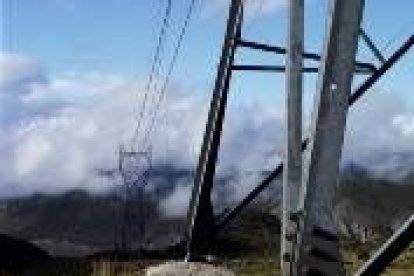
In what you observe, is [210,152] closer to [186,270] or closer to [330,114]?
[186,270]

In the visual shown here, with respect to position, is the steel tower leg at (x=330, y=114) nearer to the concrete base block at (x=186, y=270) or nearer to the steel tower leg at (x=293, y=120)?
the steel tower leg at (x=293, y=120)

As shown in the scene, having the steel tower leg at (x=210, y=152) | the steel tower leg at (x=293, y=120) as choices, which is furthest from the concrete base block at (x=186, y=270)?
the steel tower leg at (x=293, y=120)

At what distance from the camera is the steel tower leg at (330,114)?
8.91 m

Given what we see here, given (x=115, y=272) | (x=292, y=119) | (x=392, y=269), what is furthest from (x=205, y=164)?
(x=292, y=119)

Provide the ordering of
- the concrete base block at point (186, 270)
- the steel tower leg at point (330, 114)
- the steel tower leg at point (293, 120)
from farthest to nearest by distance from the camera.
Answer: the concrete base block at point (186, 270) → the steel tower leg at point (293, 120) → the steel tower leg at point (330, 114)

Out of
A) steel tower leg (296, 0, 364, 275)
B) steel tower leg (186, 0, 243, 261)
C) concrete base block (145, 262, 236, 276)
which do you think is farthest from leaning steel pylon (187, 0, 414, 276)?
steel tower leg (186, 0, 243, 261)

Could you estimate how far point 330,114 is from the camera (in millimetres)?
9102

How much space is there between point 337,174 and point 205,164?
1202 cm

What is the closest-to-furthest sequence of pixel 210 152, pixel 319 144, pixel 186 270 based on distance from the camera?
pixel 319 144 → pixel 186 270 → pixel 210 152

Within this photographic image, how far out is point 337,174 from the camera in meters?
9.11

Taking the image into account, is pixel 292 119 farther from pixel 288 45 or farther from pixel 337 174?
pixel 337 174

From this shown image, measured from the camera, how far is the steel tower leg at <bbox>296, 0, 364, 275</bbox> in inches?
351

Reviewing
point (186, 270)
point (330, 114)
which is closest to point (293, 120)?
point (330, 114)

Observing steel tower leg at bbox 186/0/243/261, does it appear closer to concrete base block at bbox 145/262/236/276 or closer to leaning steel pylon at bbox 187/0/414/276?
→ concrete base block at bbox 145/262/236/276
